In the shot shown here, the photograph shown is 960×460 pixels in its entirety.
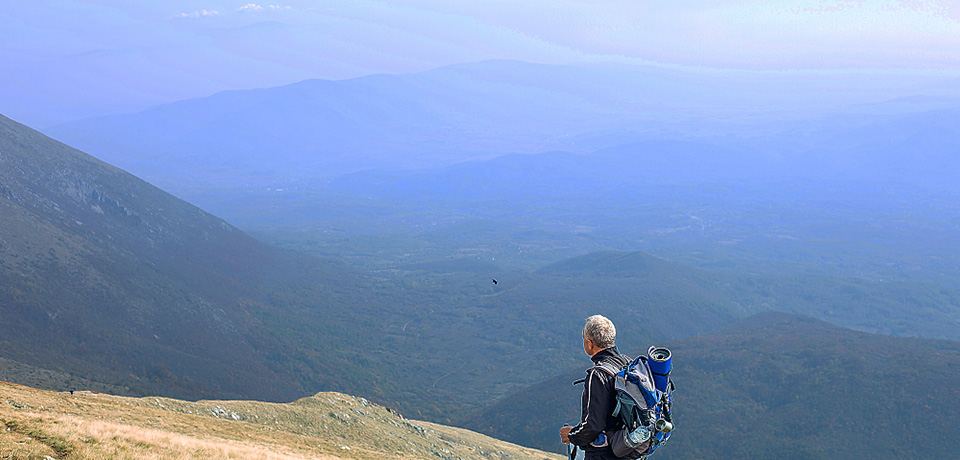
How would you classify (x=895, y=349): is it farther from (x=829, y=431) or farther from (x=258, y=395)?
(x=258, y=395)

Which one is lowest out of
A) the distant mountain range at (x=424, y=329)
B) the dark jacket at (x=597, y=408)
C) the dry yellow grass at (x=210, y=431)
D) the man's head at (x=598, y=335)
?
the distant mountain range at (x=424, y=329)

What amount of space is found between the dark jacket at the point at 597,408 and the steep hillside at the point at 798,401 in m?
41.4

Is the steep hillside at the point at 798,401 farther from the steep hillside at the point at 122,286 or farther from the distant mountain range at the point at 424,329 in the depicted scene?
the steep hillside at the point at 122,286

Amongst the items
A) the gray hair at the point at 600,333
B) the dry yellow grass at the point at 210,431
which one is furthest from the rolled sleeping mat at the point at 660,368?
the dry yellow grass at the point at 210,431

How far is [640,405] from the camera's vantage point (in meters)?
6.33

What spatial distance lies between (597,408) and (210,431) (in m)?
15.8

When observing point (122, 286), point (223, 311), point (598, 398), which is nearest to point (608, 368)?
point (598, 398)

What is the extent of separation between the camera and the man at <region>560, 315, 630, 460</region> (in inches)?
259

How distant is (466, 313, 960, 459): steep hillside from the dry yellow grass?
800 inches

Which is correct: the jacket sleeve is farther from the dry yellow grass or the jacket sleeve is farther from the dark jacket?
the dry yellow grass

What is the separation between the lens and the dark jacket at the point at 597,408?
656 cm

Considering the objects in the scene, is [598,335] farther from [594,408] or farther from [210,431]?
[210,431]

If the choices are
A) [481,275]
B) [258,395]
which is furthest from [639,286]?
[258,395]

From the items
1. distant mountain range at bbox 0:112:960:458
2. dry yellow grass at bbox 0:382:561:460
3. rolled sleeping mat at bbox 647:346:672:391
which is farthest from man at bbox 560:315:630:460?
distant mountain range at bbox 0:112:960:458
